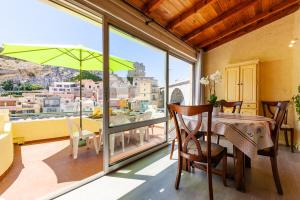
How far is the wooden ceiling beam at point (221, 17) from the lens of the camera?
3.27 meters

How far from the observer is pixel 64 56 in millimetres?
3512

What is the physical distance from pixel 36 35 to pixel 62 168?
2.72 m

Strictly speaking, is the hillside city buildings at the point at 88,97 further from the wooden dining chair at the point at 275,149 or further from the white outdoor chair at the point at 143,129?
the wooden dining chair at the point at 275,149

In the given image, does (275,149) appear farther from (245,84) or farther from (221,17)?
(221,17)

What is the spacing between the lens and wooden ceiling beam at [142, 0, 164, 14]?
278 cm

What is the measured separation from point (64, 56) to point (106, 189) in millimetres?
2789

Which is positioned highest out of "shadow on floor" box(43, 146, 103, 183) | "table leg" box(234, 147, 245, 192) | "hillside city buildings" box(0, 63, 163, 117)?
"hillside city buildings" box(0, 63, 163, 117)

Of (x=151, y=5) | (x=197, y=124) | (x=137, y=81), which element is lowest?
(x=197, y=124)

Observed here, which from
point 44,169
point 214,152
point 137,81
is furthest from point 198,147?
point 44,169

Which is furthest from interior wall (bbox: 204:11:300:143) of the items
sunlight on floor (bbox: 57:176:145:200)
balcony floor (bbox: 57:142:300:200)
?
sunlight on floor (bbox: 57:176:145:200)

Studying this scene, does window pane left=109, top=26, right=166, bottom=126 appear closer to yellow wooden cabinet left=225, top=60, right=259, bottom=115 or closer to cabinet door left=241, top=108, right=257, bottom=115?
yellow wooden cabinet left=225, top=60, right=259, bottom=115

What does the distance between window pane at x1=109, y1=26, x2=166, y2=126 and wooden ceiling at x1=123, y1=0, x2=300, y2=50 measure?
0.58 m

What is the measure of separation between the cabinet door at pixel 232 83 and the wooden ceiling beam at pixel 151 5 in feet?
8.82

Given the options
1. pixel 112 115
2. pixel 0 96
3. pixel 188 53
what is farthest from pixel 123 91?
pixel 0 96
